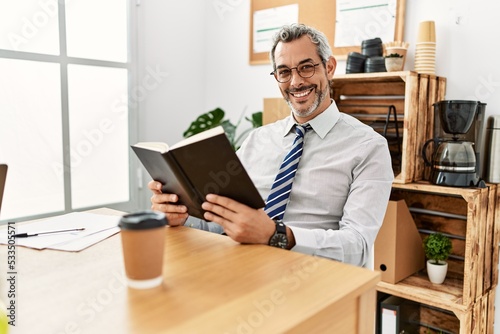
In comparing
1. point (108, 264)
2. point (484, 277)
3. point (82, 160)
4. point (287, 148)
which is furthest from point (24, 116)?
point (484, 277)

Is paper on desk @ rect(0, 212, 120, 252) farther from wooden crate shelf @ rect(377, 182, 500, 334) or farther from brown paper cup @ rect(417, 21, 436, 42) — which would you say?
brown paper cup @ rect(417, 21, 436, 42)

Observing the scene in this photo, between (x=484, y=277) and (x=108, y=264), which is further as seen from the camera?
(x=484, y=277)

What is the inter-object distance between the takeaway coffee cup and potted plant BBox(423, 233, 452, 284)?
162cm

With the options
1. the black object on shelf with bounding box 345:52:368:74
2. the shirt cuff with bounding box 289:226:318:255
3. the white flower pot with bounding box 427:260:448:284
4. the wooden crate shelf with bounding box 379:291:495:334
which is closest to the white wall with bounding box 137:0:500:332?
the black object on shelf with bounding box 345:52:368:74

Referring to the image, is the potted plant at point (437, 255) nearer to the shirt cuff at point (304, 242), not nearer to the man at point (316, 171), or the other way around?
the man at point (316, 171)

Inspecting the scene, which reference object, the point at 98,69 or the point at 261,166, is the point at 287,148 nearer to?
the point at 261,166

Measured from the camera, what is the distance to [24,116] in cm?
252

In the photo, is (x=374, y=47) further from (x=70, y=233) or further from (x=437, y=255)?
(x=70, y=233)

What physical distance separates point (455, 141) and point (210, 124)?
1.56 meters

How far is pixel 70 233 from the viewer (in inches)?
45.7

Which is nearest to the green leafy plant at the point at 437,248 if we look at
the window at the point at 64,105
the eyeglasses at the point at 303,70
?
the eyeglasses at the point at 303,70

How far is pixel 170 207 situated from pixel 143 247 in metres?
0.48

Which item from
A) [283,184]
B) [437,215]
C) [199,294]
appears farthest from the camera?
[437,215]

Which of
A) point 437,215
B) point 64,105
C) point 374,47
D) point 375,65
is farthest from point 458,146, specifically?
point 64,105
